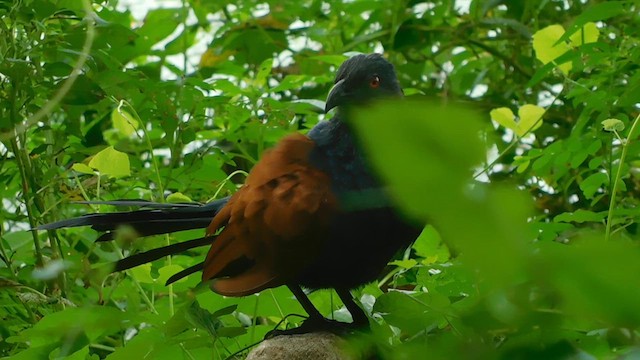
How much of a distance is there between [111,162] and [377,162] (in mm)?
1205

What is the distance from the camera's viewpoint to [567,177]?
72.7 inches

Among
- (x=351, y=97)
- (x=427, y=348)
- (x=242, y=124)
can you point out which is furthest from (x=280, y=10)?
(x=427, y=348)

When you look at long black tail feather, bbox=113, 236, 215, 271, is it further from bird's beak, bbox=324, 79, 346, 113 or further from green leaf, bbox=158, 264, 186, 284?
bird's beak, bbox=324, 79, 346, 113

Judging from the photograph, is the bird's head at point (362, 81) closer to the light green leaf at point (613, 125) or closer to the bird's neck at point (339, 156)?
the bird's neck at point (339, 156)

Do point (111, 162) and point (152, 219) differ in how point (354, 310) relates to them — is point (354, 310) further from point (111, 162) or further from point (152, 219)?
point (111, 162)

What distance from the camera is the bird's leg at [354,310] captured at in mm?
1139

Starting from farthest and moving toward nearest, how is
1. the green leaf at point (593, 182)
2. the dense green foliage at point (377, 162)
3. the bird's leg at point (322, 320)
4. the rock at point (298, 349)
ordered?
the green leaf at point (593, 182)
the bird's leg at point (322, 320)
the rock at point (298, 349)
the dense green foliage at point (377, 162)

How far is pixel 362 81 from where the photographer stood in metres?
1.32

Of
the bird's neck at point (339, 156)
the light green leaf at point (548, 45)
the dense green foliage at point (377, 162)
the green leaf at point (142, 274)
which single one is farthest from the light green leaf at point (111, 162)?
the light green leaf at point (548, 45)

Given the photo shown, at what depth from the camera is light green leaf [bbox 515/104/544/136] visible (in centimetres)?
152

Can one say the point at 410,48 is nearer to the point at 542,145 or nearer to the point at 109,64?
the point at 542,145

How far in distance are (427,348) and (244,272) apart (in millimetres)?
894

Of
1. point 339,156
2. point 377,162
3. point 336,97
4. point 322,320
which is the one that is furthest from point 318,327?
point 377,162

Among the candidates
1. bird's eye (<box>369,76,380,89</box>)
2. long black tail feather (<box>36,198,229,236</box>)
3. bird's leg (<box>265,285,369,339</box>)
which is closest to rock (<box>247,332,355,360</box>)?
bird's leg (<box>265,285,369,339</box>)
